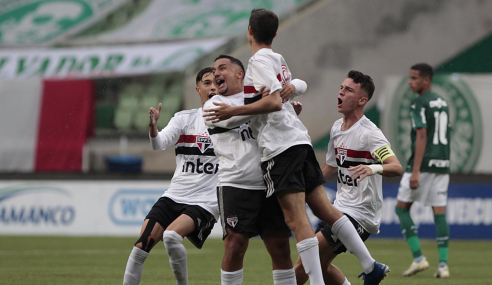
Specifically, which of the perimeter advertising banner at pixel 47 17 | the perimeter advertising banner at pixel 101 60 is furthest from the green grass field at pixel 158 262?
the perimeter advertising banner at pixel 47 17

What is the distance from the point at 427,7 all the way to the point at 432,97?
12.0 metres

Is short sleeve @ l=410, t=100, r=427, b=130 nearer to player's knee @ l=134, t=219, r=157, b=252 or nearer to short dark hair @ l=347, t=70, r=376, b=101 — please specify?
short dark hair @ l=347, t=70, r=376, b=101

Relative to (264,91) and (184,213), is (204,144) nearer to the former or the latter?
(184,213)

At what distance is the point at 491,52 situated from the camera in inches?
759

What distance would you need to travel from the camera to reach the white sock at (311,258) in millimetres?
4609

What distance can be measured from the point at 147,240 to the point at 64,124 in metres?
12.2

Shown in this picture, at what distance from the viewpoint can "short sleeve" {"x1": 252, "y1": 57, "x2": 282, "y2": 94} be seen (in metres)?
4.55

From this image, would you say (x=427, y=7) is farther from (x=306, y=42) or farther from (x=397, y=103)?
(x=397, y=103)

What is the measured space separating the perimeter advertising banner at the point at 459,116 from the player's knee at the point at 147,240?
10.5m

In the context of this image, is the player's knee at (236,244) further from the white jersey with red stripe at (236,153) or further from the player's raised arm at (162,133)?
the player's raised arm at (162,133)

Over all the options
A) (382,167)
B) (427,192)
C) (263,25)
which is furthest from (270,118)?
(427,192)

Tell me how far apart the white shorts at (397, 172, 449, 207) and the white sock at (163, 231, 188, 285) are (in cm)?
364

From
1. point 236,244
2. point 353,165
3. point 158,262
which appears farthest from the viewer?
point 158,262

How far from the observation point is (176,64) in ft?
63.6
